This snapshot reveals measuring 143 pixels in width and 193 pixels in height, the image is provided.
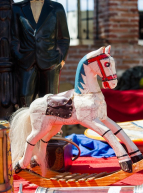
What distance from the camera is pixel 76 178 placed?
2363 millimetres

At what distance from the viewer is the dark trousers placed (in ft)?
9.40

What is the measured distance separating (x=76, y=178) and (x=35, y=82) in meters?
0.94

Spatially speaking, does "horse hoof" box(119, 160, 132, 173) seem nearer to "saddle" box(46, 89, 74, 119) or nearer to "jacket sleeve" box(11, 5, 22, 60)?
"saddle" box(46, 89, 74, 119)

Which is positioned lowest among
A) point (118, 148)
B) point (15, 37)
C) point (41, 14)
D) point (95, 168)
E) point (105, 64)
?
point (95, 168)

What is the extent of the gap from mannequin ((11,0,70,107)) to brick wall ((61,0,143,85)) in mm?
2637

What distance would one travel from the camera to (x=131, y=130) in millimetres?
3482

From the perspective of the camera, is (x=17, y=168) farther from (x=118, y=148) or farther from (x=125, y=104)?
(x=125, y=104)

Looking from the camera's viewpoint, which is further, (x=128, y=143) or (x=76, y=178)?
(x=76, y=178)

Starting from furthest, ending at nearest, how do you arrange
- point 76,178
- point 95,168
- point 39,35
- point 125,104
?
1. point 125,104
2. point 95,168
3. point 39,35
4. point 76,178

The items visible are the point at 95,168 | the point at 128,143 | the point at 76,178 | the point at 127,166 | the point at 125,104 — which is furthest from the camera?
the point at 125,104

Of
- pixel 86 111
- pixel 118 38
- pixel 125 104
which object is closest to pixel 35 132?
pixel 86 111

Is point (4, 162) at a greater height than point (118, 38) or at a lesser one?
lesser

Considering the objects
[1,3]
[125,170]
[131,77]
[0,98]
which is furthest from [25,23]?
[131,77]

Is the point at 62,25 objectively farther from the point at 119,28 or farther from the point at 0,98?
the point at 119,28
